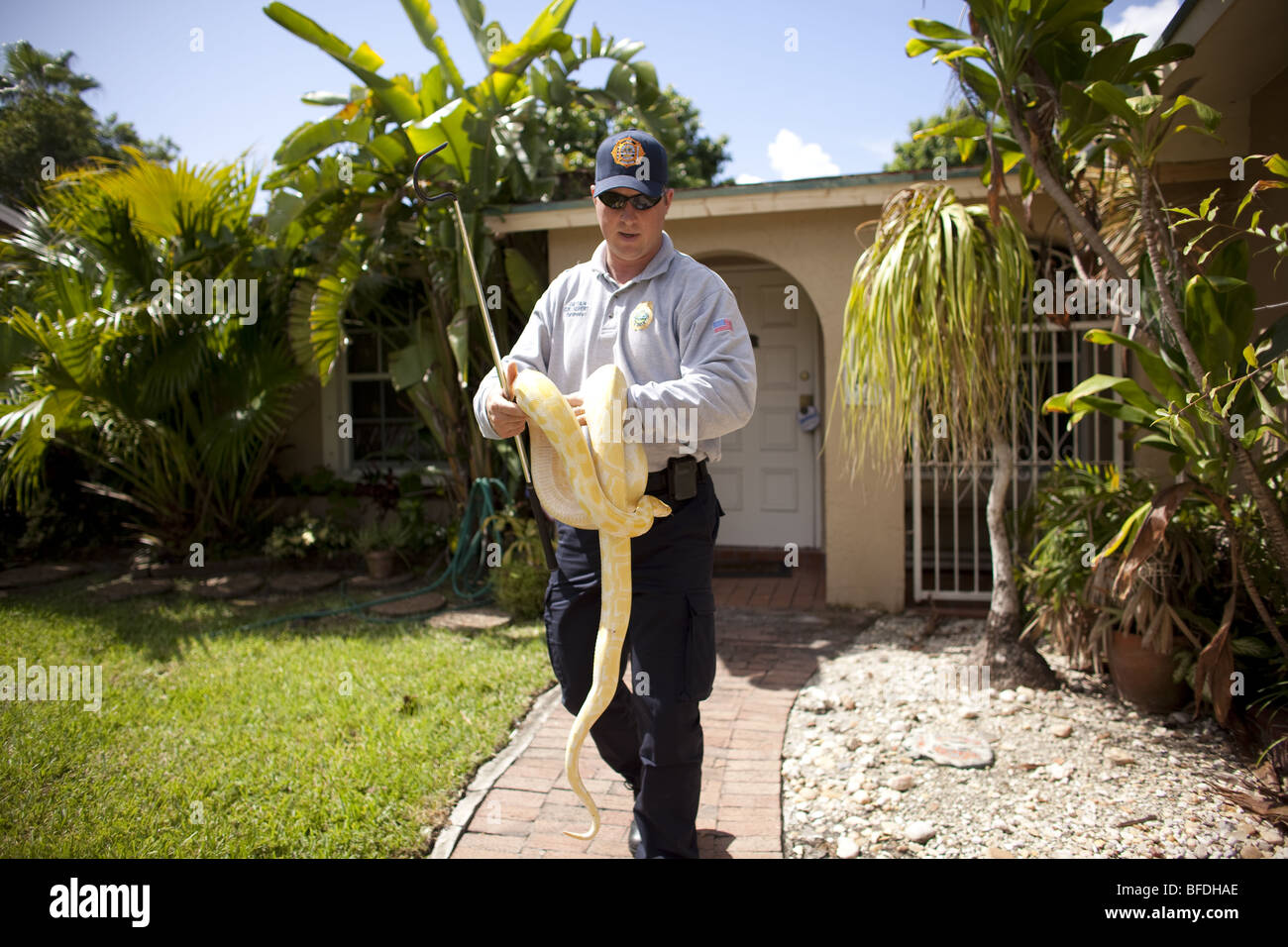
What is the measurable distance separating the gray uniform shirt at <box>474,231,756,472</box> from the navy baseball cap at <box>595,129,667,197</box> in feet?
0.60

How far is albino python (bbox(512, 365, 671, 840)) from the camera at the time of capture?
2.10 meters

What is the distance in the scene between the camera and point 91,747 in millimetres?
3719

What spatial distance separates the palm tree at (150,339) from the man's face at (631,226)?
5536 mm

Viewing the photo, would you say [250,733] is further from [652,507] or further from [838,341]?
[838,341]

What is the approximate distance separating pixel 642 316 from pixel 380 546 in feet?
18.6

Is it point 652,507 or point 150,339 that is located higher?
point 150,339

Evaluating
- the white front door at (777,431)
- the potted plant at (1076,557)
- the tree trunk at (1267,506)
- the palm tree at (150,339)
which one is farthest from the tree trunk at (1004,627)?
the palm tree at (150,339)

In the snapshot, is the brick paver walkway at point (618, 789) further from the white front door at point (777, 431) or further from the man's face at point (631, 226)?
the white front door at point (777, 431)

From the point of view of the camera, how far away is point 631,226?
2.52 metres

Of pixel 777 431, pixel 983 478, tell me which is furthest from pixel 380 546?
pixel 983 478

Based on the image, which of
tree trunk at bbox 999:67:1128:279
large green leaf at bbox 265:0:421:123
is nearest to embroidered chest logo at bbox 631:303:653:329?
tree trunk at bbox 999:67:1128:279

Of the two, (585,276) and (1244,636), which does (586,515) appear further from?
(1244,636)

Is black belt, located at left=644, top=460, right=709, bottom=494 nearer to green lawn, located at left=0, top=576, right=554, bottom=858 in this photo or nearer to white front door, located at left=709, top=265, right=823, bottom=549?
green lawn, located at left=0, top=576, right=554, bottom=858

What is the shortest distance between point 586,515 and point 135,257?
257 inches
